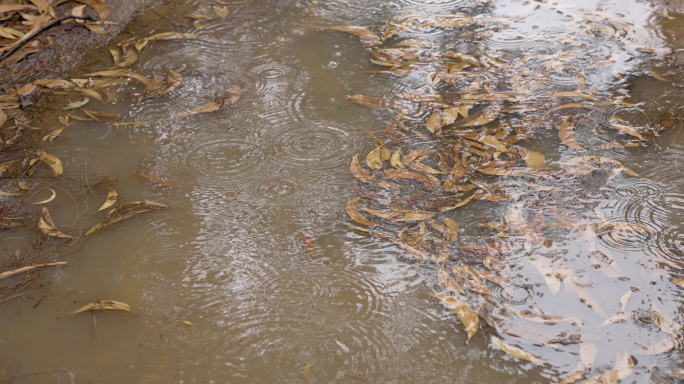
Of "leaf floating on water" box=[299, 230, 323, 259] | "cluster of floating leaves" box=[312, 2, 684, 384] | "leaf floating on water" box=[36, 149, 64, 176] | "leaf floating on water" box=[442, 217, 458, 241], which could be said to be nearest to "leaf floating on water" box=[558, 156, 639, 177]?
"cluster of floating leaves" box=[312, 2, 684, 384]

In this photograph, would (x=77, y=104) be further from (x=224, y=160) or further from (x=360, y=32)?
(x=360, y=32)

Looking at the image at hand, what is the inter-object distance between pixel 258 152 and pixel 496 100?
1.24 meters

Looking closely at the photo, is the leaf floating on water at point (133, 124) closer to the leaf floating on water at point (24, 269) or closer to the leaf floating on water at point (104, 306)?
the leaf floating on water at point (24, 269)

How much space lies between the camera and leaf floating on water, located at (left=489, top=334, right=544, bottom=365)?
5.12 ft

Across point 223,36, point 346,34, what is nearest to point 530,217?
point 346,34

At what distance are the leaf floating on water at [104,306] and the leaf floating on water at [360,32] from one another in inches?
82.9

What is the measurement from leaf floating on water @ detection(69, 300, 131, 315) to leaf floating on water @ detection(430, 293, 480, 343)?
1.04m

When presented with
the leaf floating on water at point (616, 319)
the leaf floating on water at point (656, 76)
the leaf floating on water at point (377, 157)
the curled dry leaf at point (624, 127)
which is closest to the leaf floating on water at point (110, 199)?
the leaf floating on water at point (377, 157)

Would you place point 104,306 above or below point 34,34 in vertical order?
below

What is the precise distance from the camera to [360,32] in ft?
10.7

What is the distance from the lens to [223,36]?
10.8ft

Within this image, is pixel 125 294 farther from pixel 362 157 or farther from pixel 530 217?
pixel 530 217

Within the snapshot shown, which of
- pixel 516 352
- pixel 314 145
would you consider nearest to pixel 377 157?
pixel 314 145

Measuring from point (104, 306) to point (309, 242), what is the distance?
735mm
